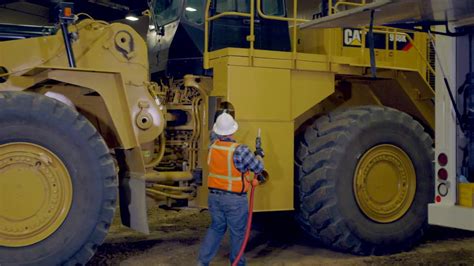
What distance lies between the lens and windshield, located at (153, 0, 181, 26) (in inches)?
270

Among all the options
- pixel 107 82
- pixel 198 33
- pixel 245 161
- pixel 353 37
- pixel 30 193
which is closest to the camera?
pixel 30 193

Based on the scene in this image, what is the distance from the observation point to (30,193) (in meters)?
5.10

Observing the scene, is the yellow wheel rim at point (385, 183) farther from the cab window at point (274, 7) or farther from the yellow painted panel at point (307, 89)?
the cab window at point (274, 7)

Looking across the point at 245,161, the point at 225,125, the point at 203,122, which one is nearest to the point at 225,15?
the point at 203,122

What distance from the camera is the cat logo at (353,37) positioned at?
7246 mm

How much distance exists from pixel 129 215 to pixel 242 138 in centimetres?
134

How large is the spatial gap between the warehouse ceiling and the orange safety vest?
10420 millimetres

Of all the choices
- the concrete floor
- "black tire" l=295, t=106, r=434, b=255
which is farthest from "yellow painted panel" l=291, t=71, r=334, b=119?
the concrete floor

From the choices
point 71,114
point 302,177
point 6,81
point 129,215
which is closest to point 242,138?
point 302,177

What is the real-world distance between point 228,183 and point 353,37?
2.70 metres

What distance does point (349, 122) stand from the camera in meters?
6.64

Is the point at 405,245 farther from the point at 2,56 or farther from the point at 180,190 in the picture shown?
the point at 2,56

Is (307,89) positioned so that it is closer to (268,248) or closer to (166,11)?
(166,11)

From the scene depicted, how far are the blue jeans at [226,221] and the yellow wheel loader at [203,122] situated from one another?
637 mm
